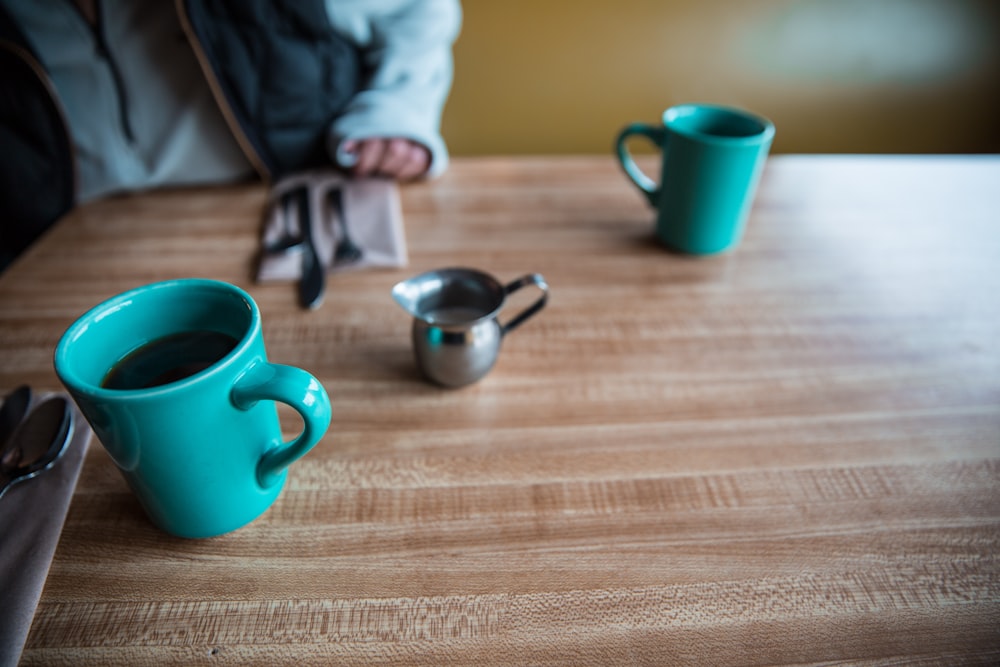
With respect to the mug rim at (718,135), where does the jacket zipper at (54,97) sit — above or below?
below

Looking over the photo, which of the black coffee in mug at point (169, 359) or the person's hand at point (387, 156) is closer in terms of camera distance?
the black coffee in mug at point (169, 359)

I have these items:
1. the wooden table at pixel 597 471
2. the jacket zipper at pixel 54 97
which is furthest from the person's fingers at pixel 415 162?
the jacket zipper at pixel 54 97

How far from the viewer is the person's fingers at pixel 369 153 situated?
817 mm

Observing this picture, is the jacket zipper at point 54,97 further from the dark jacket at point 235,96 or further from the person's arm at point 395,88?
the person's arm at point 395,88

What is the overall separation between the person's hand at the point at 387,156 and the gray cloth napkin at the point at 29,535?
475 mm

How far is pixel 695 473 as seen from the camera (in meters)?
0.47

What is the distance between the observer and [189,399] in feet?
1.15

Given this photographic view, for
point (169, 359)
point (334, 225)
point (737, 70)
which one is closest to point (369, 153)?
point (334, 225)

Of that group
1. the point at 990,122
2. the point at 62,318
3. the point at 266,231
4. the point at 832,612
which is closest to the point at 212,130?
A: the point at 266,231

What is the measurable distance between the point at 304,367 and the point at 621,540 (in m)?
0.31

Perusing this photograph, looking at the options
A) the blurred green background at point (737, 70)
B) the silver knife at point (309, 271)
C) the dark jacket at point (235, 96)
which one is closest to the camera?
the silver knife at point (309, 271)

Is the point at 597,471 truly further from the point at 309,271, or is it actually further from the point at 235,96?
the point at 235,96

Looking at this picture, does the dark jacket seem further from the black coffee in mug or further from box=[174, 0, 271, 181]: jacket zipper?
the black coffee in mug

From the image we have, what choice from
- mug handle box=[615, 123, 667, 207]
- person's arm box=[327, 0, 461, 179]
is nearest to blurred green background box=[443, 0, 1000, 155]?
person's arm box=[327, 0, 461, 179]
